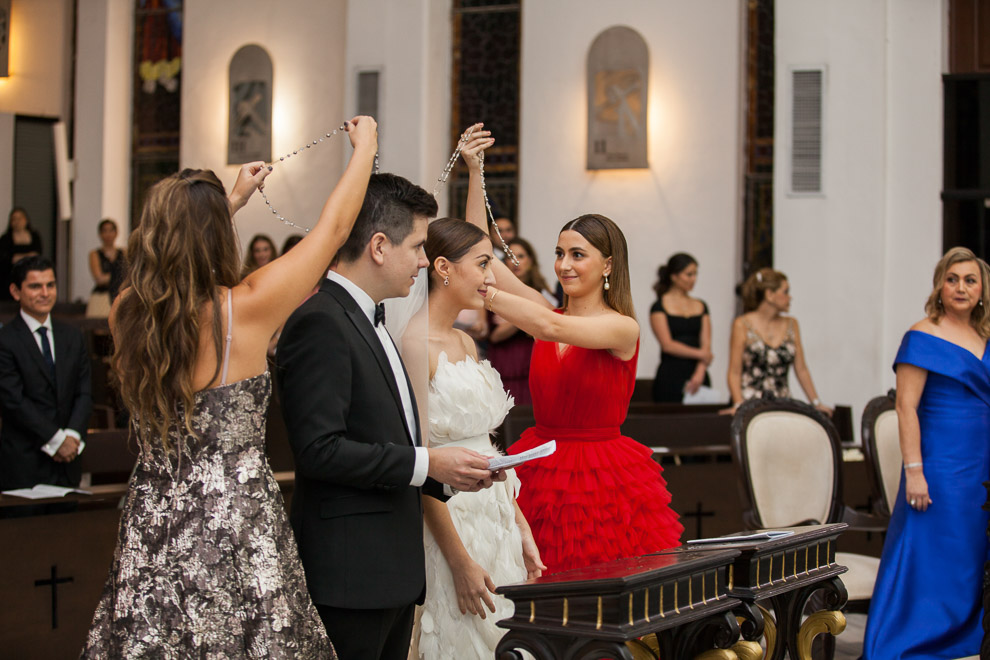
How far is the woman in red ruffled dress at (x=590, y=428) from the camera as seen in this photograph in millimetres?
3137

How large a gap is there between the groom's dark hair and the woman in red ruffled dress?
2.75 feet

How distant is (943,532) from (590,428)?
5.74 ft

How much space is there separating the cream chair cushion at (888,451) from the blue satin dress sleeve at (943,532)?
574mm

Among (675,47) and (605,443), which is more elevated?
(675,47)

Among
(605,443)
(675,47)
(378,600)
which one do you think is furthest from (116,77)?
(378,600)

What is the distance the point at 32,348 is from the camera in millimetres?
5027

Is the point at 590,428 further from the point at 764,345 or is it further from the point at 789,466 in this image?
the point at 764,345

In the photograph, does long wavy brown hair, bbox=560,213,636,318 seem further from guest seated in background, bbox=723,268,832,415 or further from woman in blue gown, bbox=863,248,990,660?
guest seated in background, bbox=723,268,832,415

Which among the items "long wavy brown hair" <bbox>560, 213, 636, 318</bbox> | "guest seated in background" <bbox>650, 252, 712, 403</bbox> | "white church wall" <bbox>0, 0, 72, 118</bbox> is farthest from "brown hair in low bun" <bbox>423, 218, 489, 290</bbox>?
"white church wall" <bbox>0, 0, 72, 118</bbox>

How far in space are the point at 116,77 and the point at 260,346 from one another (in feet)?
35.3

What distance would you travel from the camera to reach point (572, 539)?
123 inches

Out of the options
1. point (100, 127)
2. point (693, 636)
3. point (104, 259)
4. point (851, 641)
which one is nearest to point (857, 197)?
point (851, 641)

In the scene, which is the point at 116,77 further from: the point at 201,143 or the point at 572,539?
the point at 572,539

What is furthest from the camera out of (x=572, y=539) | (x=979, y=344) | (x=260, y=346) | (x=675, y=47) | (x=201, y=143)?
(x=201, y=143)
